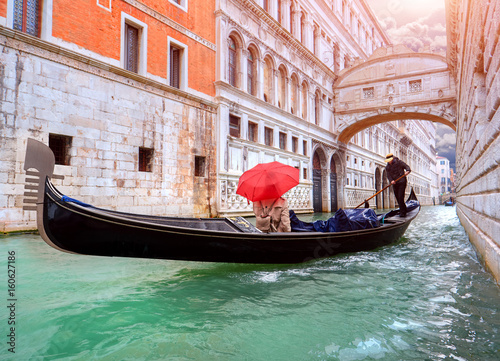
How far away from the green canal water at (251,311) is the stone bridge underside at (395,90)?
51.5 feet

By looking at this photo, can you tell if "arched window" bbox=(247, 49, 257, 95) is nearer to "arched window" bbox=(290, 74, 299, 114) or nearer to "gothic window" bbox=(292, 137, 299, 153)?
"arched window" bbox=(290, 74, 299, 114)

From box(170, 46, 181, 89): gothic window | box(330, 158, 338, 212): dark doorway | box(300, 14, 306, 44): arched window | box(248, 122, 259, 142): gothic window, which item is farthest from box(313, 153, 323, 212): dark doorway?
box(170, 46, 181, 89): gothic window

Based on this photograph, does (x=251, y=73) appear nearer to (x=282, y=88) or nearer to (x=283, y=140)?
(x=282, y=88)

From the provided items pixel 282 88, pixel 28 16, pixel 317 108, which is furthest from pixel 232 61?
pixel 317 108

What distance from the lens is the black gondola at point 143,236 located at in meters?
2.91

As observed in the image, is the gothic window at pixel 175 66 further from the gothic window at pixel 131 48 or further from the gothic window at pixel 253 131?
the gothic window at pixel 253 131

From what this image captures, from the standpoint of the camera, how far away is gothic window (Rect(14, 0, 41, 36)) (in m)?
7.13

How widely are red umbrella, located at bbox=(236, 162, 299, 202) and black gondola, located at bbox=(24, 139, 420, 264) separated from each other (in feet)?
1.45

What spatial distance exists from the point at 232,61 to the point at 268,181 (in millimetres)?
10266

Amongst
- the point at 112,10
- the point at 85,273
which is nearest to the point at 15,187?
the point at 85,273

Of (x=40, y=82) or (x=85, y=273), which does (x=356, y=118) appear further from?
(x=85, y=273)

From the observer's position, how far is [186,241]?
344 centimetres

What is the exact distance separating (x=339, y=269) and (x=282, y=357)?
2496 mm

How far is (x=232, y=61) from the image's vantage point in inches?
529
